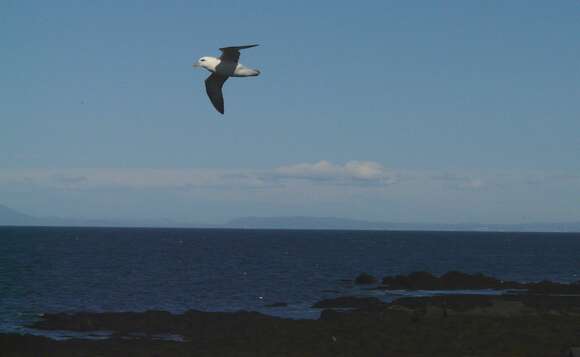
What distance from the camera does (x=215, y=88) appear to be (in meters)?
14.9

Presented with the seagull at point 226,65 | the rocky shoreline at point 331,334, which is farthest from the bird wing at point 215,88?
the rocky shoreline at point 331,334

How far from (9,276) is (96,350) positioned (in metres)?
51.8

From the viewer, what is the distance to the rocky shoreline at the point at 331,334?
29375 millimetres

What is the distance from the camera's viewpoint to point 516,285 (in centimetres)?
6944

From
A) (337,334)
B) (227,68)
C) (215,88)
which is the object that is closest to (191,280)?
(337,334)

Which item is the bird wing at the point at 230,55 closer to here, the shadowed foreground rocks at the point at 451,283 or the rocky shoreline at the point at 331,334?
the rocky shoreline at the point at 331,334

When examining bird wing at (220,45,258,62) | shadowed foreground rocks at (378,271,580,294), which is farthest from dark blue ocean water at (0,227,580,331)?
bird wing at (220,45,258,62)

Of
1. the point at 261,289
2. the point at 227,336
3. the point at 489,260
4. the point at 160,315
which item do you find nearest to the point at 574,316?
the point at 227,336

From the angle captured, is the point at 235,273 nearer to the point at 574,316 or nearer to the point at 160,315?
the point at 160,315

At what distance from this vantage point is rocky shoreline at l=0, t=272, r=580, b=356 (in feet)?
96.4

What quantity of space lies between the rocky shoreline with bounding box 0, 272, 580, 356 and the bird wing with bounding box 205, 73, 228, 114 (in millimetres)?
15798

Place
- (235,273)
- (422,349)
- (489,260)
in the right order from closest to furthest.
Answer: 1. (422,349)
2. (235,273)
3. (489,260)

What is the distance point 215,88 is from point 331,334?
65.8 ft

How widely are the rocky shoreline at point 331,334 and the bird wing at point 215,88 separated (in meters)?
15.8
